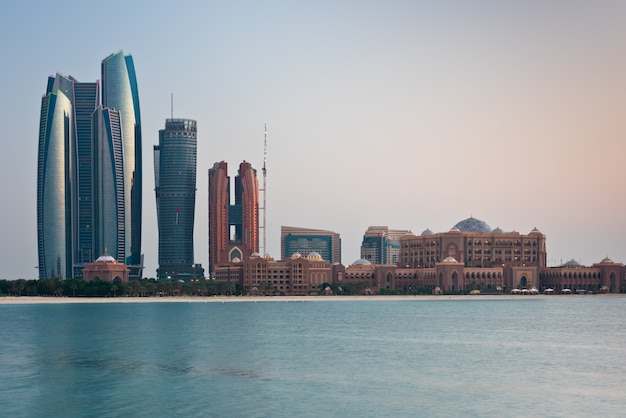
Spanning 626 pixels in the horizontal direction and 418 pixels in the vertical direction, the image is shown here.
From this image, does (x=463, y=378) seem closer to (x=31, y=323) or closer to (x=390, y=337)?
(x=390, y=337)

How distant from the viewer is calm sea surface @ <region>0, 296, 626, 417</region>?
60375 mm

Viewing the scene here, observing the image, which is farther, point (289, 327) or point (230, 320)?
point (230, 320)

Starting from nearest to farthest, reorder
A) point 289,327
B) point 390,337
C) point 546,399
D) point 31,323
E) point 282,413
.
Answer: point 282,413 < point 546,399 < point 390,337 < point 289,327 < point 31,323

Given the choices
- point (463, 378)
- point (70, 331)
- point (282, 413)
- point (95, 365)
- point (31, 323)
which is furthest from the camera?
point (31, 323)

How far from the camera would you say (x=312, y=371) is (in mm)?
78250

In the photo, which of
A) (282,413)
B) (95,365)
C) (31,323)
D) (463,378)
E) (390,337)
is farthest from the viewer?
(31,323)

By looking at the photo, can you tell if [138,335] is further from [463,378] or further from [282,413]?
[282,413]

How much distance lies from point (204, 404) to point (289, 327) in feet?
254

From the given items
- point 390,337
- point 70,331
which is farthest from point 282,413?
point 70,331

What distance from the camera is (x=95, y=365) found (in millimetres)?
82812

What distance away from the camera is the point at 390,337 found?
117 m

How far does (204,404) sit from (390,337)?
58413mm

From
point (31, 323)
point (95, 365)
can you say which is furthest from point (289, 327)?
point (95, 365)

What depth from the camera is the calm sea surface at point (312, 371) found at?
60375 mm
